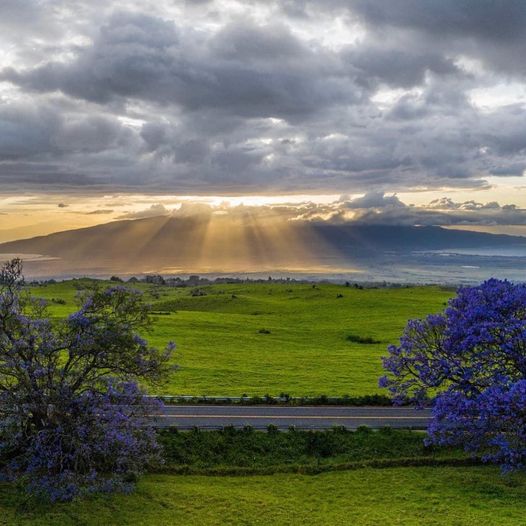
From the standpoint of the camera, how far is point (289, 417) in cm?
3700

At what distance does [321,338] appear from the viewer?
249 ft

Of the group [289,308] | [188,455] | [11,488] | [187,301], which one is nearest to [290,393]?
[188,455]

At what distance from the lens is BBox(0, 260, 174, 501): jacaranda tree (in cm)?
2447

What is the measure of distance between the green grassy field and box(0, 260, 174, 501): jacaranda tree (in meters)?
4.08

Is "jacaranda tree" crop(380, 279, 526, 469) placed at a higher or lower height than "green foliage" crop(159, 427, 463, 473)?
higher

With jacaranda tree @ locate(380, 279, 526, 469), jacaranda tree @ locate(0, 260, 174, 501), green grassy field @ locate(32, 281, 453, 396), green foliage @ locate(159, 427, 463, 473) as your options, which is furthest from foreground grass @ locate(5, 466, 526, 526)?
green grassy field @ locate(32, 281, 453, 396)

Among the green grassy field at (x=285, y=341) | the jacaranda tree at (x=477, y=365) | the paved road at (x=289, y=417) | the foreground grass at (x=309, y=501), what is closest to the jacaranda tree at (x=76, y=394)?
the foreground grass at (x=309, y=501)

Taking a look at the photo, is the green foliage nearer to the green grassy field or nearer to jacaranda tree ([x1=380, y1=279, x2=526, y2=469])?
jacaranda tree ([x1=380, y1=279, x2=526, y2=469])

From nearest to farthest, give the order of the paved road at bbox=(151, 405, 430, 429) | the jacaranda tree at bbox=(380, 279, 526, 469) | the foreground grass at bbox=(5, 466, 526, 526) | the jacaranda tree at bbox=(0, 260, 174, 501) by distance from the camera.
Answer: the foreground grass at bbox=(5, 466, 526, 526), the jacaranda tree at bbox=(0, 260, 174, 501), the jacaranda tree at bbox=(380, 279, 526, 469), the paved road at bbox=(151, 405, 430, 429)

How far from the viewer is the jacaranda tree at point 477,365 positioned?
25.5 meters

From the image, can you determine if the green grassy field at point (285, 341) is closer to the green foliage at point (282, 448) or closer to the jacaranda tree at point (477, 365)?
the green foliage at point (282, 448)

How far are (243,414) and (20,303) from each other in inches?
689

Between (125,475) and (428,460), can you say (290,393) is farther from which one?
(125,475)

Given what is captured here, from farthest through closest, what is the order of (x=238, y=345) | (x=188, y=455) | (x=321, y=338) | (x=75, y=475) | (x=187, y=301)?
(x=187, y=301)
(x=321, y=338)
(x=238, y=345)
(x=188, y=455)
(x=75, y=475)
